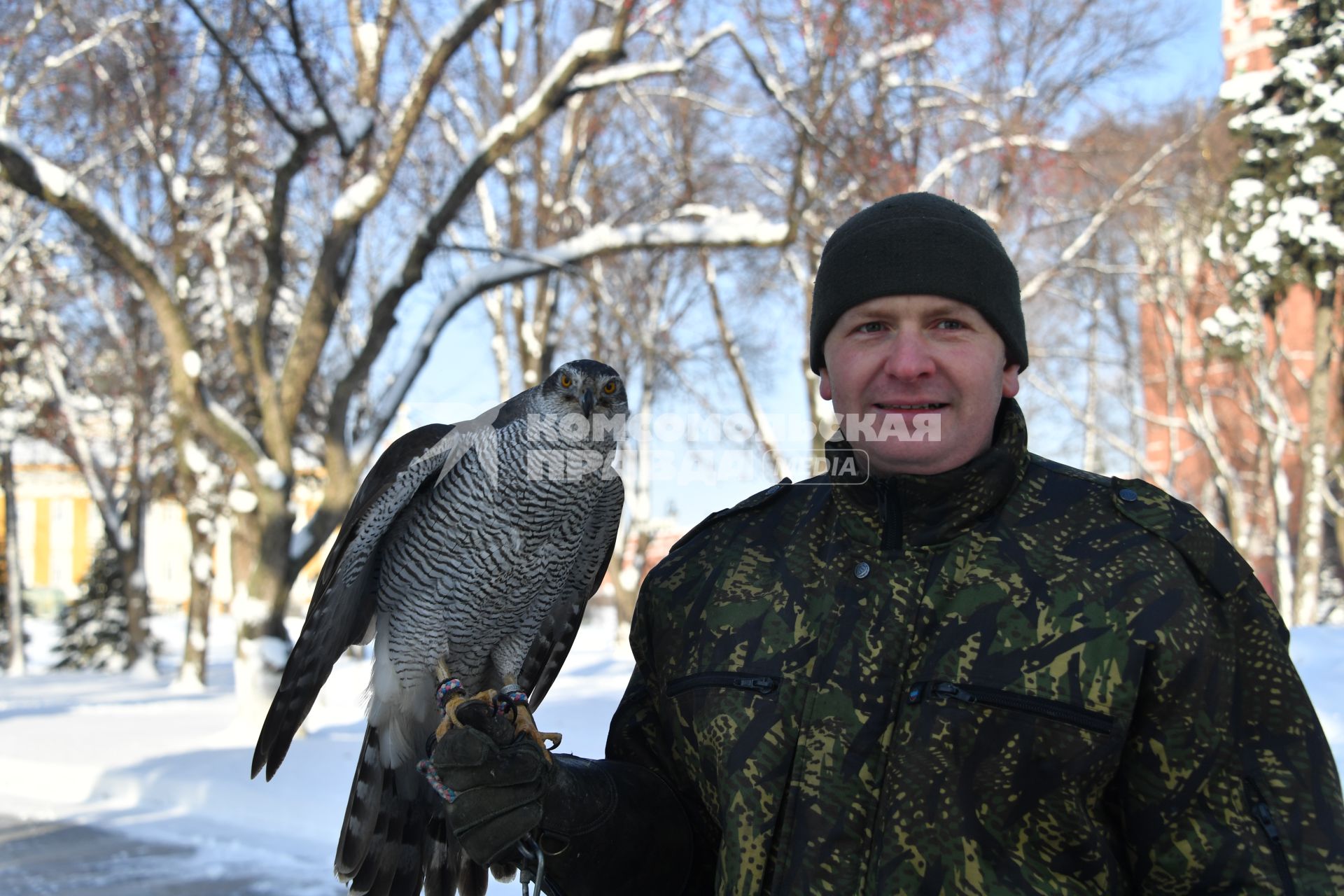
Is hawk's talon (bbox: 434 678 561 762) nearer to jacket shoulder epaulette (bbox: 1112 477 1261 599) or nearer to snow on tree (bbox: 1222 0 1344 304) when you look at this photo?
jacket shoulder epaulette (bbox: 1112 477 1261 599)

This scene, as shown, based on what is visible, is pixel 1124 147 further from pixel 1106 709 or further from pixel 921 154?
pixel 1106 709

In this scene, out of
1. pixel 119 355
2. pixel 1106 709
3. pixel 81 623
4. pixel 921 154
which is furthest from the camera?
pixel 81 623

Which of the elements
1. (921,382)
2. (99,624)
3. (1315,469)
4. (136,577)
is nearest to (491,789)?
(921,382)

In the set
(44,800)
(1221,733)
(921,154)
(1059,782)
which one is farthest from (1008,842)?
(921,154)

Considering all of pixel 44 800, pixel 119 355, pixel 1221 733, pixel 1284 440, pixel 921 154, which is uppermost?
pixel 921 154

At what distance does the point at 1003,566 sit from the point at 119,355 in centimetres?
1887

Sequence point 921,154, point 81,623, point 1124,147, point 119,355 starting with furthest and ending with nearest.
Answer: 1. point 81,623
2. point 119,355
3. point 1124,147
4. point 921,154

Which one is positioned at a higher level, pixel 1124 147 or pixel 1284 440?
pixel 1124 147

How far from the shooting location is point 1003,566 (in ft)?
5.14

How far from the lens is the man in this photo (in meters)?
1.44

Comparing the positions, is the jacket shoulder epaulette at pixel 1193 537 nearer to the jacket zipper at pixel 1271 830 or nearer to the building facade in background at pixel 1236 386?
the jacket zipper at pixel 1271 830

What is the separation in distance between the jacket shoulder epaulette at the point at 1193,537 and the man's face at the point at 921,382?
25cm

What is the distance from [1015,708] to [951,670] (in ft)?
0.34

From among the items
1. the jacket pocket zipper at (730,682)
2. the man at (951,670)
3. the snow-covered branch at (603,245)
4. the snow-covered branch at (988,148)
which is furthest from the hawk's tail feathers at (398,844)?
the snow-covered branch at (988,148)
